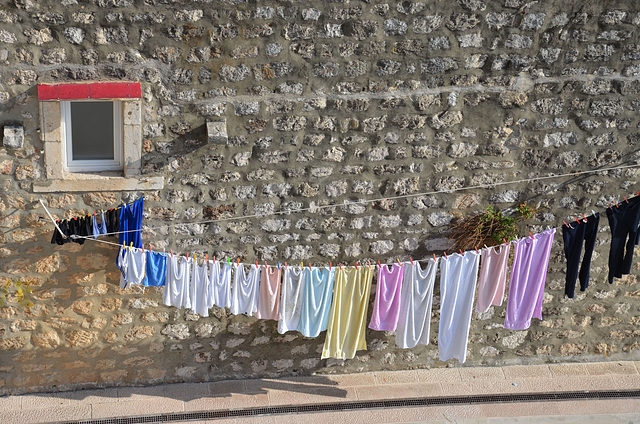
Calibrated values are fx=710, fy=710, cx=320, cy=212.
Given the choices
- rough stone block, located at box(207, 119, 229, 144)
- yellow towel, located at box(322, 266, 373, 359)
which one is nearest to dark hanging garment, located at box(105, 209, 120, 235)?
rough stone block, located at box(207, 119, 229, 144)

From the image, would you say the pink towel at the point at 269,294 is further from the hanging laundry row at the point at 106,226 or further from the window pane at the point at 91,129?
the window pane at the point at 91,129

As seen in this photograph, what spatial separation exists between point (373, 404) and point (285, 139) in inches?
102

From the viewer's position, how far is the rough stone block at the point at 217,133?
555 cm

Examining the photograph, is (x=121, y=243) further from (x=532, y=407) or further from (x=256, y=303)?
(x=532, y=407)

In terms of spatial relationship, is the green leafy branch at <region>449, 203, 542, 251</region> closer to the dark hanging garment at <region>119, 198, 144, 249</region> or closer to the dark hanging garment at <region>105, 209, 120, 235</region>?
the dark hanging garment at <region>119, 198, 144, 249</region>

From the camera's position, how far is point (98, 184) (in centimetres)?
565

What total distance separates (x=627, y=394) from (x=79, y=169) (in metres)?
5.41

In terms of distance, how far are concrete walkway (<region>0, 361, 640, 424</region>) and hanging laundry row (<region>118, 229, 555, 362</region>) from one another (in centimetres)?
56

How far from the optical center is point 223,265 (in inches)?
241

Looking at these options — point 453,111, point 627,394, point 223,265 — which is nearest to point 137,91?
point 223,265

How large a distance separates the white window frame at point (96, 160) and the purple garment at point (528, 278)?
11.2 feet

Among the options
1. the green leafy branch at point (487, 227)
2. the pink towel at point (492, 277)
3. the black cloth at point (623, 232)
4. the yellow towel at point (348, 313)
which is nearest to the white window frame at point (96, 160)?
the yellow towel at point (348, 313)

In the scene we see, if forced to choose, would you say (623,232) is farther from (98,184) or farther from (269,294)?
(98,184)

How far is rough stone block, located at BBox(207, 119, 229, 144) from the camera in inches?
219
